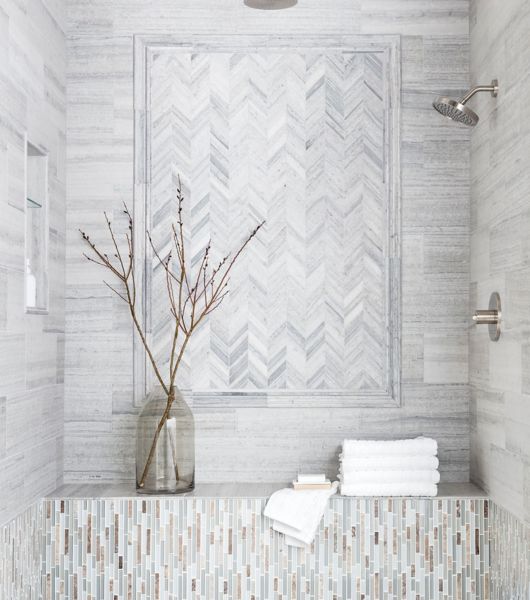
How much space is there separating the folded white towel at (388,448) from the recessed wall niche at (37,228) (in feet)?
3.34

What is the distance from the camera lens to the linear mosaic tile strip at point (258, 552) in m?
2.40

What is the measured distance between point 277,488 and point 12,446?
2.78ft

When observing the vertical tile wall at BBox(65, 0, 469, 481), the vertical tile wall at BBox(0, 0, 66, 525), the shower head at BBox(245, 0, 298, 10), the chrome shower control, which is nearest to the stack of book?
the vertical tile wall at BBox(65, 0, 469, 481)

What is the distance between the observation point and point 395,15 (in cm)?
269

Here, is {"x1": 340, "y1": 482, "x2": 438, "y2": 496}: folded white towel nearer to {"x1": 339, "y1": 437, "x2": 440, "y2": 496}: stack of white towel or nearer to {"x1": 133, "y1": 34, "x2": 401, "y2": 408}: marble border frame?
{"x1": 339, "y1": 437, "x2": 440, "y2": 496}: stack of white towel

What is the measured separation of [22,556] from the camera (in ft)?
7.25

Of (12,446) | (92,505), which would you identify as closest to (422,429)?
(92,505)

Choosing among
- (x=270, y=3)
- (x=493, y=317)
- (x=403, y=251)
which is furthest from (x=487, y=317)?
(x=270, y=3)

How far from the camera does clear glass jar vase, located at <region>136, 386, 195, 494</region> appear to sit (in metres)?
2.46

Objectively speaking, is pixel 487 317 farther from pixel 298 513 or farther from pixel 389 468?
pixel 298 513

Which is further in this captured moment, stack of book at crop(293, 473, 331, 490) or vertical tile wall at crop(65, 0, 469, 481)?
vertical tile wall at crop(65, 0, 469, 481)

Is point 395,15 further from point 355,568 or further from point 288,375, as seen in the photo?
point 355,568

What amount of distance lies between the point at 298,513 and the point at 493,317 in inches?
31.6

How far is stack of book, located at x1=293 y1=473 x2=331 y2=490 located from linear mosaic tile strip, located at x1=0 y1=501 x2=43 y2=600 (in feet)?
2.54
